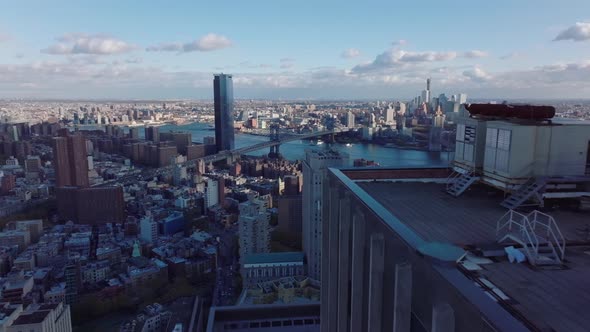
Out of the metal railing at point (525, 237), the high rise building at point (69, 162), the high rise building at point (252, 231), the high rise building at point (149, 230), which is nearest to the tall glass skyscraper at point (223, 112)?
the high rise building at point (69, 162)

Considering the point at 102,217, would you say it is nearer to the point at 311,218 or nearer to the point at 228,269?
the point at 228,269

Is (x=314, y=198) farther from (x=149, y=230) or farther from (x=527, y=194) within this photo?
(x=527, y=194)

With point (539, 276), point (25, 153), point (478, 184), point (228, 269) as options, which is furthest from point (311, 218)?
point (25, 153)

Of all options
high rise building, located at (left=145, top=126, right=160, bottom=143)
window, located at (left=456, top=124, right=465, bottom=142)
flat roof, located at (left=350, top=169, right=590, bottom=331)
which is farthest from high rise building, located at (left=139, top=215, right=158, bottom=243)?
high rise building, located at (left=145, top=126, right=160, bottom=143)

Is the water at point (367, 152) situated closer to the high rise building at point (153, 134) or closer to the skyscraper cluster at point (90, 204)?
the high rise building at point (153, 134)

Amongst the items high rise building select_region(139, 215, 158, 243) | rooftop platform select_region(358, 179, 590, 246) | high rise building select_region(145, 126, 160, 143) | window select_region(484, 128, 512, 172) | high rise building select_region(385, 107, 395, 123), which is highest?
window select_region(484, 128, 512, 172)

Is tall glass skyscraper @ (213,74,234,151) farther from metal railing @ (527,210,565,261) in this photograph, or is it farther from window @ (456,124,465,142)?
metal railing @ (527,210,565,261)
